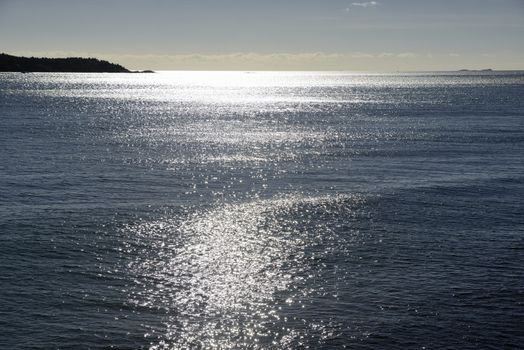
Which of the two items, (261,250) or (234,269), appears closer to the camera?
(234,269)

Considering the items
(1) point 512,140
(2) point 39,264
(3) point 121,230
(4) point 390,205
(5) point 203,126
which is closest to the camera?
(2) point 39,264

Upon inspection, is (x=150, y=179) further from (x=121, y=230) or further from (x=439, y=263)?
(x=439, y=263)

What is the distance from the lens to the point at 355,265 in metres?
37.1

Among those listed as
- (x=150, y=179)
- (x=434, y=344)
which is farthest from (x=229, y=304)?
(x=150, y=179)

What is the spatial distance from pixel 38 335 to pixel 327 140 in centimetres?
7846

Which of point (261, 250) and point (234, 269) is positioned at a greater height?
point (261, 250)

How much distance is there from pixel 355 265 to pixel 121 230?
1736 centimetres

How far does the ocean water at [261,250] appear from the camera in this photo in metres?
28.4

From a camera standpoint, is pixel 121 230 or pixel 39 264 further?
pixel 121 230

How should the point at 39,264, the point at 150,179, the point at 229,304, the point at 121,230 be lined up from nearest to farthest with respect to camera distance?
→ the point at 229,304
the point at 39,264
the point at 121,230
the point at 150,179

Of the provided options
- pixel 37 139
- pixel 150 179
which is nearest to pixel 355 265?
pixel 150 179

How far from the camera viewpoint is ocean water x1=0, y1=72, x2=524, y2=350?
2836 centimetres

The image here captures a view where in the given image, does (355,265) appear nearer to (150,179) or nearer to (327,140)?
(150,179)

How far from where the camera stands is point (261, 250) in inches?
1561
